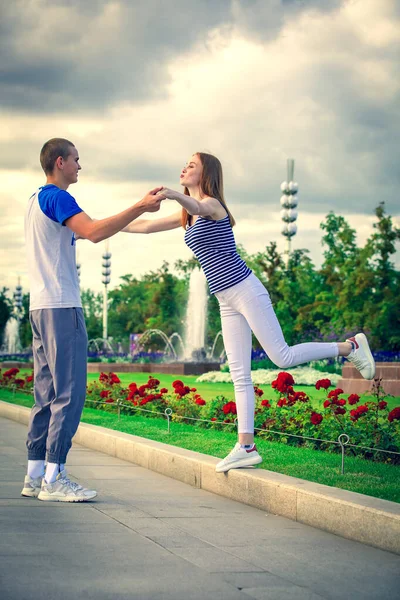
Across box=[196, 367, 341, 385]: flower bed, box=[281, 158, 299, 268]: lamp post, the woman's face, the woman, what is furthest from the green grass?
box=[281, 158, 299, 268]: lamp post

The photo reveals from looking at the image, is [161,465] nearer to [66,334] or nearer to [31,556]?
[66,334]

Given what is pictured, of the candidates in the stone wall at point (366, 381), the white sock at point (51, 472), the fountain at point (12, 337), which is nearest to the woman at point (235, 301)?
the white sock at point (51, 472)

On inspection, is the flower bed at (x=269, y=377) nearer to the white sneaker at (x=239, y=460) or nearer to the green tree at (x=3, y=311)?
the white sneaker at (x=239, y=460)

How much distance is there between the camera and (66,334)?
19.5ft

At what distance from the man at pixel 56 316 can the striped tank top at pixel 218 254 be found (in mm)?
835

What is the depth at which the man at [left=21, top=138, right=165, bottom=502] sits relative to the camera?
5926 millimetres

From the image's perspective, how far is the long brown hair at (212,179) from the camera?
646 cm

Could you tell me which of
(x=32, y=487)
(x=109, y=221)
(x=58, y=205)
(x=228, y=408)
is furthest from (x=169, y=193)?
(x=228, y=408)

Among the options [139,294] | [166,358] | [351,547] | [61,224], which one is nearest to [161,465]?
[61,224]

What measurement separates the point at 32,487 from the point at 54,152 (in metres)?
2.18

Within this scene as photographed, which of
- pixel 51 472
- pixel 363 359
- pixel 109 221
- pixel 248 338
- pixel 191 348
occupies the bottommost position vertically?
pixel 51 472

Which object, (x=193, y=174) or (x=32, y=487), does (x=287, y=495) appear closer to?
(x=32, y=487)

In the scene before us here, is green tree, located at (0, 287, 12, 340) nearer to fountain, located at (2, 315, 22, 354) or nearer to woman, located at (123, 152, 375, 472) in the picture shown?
fountain, located at (2, 315, 22, 354)

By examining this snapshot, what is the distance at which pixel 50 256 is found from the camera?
6.01m
